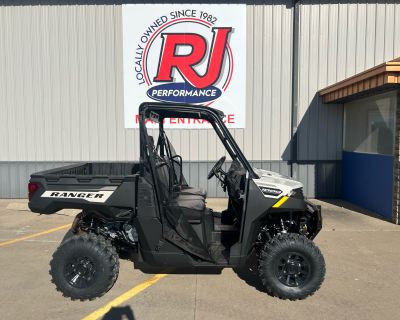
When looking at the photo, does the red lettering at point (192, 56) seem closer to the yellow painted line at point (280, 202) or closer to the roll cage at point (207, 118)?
the roll cage at point (207, 118)

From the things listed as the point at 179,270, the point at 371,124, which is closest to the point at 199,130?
the point at 371,124

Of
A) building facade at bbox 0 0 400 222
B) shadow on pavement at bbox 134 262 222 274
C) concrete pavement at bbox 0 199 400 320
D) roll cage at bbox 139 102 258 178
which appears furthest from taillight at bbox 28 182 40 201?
building facade at bbox 0 0 400 222

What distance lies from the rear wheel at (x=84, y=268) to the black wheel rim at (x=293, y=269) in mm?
1800

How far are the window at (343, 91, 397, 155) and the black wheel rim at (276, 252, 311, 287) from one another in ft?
Answer: 16.4

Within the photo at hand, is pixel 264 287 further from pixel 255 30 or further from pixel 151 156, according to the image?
pixel 255 30

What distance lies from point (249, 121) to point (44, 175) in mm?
6812

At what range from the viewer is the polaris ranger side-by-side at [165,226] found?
3654mm

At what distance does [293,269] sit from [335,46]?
786 cm

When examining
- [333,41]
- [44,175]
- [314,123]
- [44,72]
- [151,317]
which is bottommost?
[151,317]

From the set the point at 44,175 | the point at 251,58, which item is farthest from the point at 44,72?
the point at 44,175

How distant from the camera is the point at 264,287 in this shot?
3.92 meters

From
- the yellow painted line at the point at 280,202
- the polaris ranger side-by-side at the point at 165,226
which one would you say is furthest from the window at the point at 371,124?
the yellow painted line at the point at 280,202

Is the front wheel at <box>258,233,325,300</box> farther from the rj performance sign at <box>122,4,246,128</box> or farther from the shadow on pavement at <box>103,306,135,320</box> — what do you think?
the rj performance sign at <box>122,4,246,128</box>

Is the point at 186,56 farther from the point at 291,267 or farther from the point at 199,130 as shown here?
the point at 291,267
